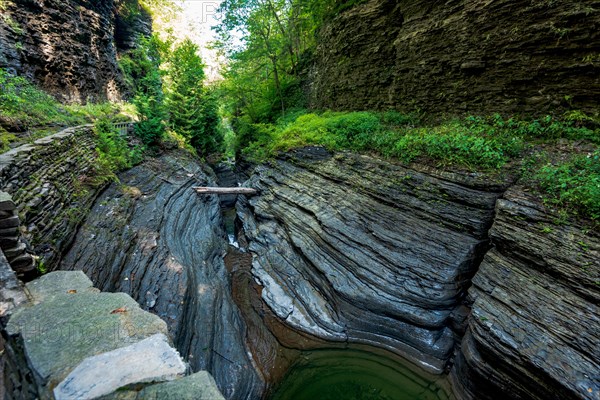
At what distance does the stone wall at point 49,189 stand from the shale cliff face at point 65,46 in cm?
700

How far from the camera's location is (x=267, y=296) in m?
6.98

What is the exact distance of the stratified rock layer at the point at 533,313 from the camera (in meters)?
3.39

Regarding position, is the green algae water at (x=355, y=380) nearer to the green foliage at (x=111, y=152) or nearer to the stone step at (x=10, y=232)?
the stone step at (x=10, y=232)

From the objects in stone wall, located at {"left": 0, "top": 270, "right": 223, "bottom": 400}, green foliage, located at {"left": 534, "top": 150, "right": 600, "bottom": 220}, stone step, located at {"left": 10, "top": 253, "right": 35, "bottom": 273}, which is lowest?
green foliage, located at {"left": 534, "top": 150, "right": 600, "bottom": 220}

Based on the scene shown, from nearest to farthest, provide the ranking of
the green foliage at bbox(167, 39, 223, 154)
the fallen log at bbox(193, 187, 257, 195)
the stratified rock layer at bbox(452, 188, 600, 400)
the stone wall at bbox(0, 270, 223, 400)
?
the stone wall at bbox(0, 270, 223, 400) < the stratified rock layer at bbox(452, 188, 600, 400) < the fallen log at bbox(193, 187, 257, 195) < the green foliage at bbox(167, 39, 223, 154)

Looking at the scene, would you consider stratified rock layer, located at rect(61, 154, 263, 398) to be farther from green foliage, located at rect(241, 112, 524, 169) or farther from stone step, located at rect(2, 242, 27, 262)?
green foliage, located at rect(241, 112, 524, 169)

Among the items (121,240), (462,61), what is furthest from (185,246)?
(462,61)

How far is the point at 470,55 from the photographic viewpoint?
6.98 meters

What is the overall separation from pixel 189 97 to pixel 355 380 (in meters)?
16.1

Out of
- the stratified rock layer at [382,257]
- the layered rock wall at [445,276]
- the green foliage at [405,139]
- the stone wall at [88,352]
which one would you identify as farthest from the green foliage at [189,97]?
the stone wall at [88,352]

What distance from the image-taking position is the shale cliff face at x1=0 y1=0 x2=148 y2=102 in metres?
10.2

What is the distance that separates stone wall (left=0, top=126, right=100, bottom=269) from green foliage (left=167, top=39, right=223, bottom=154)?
8.47m

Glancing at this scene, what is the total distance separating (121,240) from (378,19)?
38.4ft

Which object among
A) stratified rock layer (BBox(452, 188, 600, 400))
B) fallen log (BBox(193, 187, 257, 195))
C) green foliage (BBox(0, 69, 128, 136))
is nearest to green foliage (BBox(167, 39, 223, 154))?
green foliage (BBox(0, 69, 128, 136))
